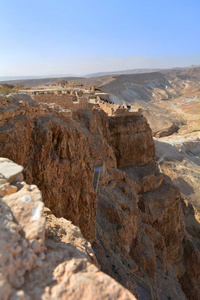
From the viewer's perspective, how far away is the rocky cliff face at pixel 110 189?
Result: 560cm

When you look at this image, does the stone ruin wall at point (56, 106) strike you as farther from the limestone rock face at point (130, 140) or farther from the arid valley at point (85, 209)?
the limestone rock face at point (130, 140)

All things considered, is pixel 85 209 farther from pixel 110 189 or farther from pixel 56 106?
pixel 110 189

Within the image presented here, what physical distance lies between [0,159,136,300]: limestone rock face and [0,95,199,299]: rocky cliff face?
268 centimetres

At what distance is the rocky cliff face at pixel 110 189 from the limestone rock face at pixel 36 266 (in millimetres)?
2680

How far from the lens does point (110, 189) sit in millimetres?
11828

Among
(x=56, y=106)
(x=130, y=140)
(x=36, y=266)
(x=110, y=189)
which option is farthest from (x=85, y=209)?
(x=130, y=140)

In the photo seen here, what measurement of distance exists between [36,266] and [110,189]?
9.80 meters

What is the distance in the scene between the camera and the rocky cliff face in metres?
5.60

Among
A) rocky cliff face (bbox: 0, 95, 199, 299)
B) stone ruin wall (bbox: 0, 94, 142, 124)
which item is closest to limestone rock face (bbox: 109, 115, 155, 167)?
rocky cliff face (bbox: 0, 95, 199, 299)

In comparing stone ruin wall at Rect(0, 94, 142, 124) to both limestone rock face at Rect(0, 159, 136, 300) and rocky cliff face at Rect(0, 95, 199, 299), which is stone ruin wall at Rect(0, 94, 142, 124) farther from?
limestone rock face at Rect(0, 159, 136, 300)

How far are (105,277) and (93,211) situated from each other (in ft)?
16.8

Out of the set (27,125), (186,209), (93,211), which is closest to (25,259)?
(27,125)

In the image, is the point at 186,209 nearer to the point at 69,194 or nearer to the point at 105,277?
the point at 69,194

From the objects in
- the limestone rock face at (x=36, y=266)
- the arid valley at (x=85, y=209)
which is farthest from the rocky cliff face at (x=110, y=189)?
the limestone rock face at (x=36, y=266)
